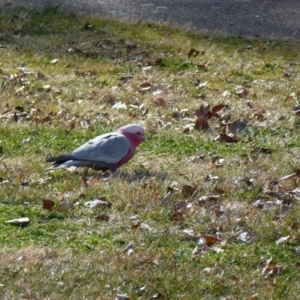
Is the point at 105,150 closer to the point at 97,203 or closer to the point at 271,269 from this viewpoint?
the point at 97,203

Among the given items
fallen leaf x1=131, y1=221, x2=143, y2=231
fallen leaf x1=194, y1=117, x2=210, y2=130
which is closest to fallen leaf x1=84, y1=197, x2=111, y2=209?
A: fallen leaf x1=131, y1=221, x2=143, y2=231

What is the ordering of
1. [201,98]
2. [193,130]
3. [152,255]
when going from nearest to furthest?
[152,255], [193,130], [201,98]

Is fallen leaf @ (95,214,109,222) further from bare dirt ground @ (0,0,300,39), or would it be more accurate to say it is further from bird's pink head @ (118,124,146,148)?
bare dirt ground @ (0,0,300,39)

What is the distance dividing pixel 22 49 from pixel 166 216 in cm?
545

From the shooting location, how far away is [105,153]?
6.79 m

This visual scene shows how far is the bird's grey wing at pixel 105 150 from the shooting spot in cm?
679

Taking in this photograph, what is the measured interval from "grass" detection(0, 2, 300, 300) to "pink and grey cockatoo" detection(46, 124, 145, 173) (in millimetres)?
128

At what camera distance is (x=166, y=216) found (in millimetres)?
5930

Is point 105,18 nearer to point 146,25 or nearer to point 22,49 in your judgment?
point 146,25

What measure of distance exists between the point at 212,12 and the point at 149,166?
6.41m

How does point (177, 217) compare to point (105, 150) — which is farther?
point (105, 150)

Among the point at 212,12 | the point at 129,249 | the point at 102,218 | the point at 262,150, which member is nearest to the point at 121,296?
the point at 129,249

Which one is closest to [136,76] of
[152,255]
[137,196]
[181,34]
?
[181,34]

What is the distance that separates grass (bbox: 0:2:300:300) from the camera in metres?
5.10
